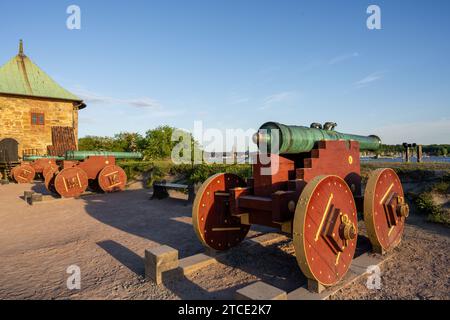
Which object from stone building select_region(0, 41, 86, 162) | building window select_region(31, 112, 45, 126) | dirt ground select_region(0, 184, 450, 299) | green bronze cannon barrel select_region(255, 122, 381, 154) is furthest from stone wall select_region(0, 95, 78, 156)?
green bronze cannon barrel select_region(255, 122, 381, 154)

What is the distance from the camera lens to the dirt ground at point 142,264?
10.3ft

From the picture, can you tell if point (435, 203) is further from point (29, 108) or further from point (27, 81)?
point (27, 81)

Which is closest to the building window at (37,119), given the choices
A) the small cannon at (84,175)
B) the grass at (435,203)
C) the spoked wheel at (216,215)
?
the small cannon at (84,175)

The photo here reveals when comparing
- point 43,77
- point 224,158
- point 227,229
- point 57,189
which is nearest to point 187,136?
point 43,77

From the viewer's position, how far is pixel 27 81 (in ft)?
78.7

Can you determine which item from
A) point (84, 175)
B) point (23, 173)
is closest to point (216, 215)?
point (84, 175)

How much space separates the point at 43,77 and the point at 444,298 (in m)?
29.9

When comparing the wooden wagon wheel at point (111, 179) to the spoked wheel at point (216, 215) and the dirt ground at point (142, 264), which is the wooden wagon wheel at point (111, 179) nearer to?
the dirt ground at point (142, 264)

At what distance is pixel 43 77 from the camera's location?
25.3 meters

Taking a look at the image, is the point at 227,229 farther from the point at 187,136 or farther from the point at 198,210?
the point at 187,136

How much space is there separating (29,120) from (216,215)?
24.1 m

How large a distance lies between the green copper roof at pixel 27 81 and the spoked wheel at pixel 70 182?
16132mm

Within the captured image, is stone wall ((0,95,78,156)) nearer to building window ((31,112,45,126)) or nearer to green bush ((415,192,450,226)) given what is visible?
building window ((31,112,45,126))
